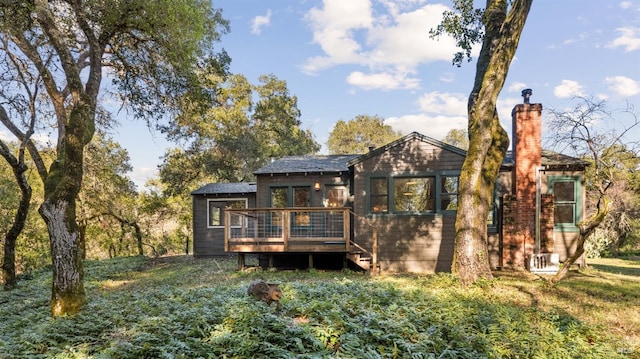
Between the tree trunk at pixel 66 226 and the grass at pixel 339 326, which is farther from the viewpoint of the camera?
the tree trunk at pixel 66 226

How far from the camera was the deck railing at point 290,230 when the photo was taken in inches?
418

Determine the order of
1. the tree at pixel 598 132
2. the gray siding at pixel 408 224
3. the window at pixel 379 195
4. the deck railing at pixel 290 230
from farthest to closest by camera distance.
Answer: the window at pixel 379 195
the gray siding at pixel 408 224
the deck railing at pixel 290 230
the tree at pixel 598 132

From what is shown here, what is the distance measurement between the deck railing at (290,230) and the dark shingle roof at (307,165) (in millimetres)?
1521

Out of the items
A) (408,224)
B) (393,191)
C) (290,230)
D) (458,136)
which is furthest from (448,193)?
(458,136)

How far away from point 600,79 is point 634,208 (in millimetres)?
12202

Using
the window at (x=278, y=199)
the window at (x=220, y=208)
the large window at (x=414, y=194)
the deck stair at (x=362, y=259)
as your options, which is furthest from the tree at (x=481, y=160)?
the window at (x=220, y=208)

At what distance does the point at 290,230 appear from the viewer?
12.5 meters

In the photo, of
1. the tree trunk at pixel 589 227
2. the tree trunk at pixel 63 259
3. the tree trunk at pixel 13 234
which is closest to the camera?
the tree trunk at pixel 63 259

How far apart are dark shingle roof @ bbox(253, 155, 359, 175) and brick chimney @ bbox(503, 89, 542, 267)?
537 cm

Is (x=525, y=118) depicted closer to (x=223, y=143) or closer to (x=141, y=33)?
(x=141, y=33)

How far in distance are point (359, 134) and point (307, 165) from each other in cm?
2720

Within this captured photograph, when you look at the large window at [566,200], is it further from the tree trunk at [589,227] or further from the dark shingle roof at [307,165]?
the dark shingle roof at [307,165]

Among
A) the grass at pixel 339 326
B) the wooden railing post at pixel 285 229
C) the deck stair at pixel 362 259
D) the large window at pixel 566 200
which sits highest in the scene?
the large window at pixel 566 200

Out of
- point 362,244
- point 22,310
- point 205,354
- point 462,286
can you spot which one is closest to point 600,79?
point 462,286
